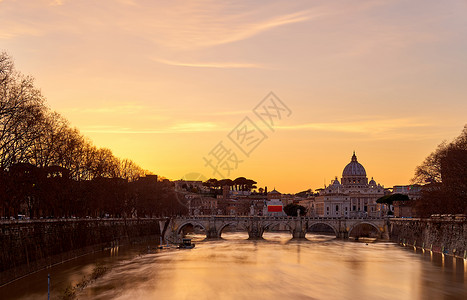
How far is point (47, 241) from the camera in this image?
2872 inches

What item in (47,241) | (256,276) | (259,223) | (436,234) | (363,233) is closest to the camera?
(256,276)

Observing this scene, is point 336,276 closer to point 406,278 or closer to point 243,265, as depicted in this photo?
point 406,278

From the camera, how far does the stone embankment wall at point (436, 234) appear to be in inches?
3529

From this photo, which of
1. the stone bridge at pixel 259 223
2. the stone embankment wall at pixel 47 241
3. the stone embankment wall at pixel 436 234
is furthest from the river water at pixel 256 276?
the stone bridge at pixel 259 223

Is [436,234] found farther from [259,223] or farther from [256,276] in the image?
[259,223]

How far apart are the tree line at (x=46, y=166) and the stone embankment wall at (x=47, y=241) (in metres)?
3.72

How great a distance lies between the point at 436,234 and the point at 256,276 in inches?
1813

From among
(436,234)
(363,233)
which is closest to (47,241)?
(436,234)

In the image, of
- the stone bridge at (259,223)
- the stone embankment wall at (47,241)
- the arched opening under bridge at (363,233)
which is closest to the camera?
the stone embankment wall at (47,241)

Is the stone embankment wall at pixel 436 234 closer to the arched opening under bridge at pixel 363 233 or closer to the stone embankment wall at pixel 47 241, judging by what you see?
the arched opening under bridge at pixel 363 233

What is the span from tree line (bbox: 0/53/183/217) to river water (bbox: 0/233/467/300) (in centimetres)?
938

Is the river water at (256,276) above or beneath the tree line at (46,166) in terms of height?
beneath

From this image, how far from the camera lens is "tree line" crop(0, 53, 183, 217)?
62812 millimetres

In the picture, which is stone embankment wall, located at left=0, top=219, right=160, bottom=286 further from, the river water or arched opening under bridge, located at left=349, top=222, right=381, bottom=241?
arched opening under bridge, located at left=349, top=222, right=381, bottom=241
